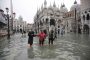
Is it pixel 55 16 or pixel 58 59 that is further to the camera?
pixel 55 16

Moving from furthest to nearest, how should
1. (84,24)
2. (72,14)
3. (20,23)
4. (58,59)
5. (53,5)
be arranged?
(20,23) → (53,5) → (72,14) → (84,24) → (58,59)

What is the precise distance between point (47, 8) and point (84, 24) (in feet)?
164

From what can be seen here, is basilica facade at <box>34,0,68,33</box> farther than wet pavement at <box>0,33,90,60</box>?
Yes

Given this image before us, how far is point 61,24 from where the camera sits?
117062 millimetres

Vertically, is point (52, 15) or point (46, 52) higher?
point (52, 15)

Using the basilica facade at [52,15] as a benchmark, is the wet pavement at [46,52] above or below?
below

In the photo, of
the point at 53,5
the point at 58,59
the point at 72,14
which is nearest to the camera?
the point at 58,59

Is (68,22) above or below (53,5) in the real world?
below

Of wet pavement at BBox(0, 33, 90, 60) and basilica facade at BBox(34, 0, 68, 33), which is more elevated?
basilica facade at BBox(34, 0, 68, 33)

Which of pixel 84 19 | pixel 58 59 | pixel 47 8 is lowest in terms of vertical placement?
pixel 58 59

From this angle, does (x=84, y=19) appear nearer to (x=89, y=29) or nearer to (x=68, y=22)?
(x=89, y=29)

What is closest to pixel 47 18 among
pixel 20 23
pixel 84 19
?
pixel 84 19

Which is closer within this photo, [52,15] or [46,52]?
[46,52]

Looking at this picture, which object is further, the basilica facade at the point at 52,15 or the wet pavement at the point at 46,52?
the basilica facade at the point at 52,15
